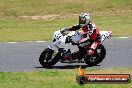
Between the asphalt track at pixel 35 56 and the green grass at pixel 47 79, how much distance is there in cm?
110

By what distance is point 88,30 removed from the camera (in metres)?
14.8

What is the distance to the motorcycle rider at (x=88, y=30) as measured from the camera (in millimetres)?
14602

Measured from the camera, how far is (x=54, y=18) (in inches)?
1182

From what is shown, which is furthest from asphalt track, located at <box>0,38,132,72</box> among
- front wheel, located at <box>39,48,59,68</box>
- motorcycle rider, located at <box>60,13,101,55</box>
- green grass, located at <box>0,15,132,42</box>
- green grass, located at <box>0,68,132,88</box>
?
green grass, located at <box>0,15,132,42</box>

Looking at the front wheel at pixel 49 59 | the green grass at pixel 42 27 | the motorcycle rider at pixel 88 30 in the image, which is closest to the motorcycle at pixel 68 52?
the front wheel at pixel 49 59

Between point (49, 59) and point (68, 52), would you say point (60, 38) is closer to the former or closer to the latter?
point (68, 52)

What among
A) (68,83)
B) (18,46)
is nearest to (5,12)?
(18,46)

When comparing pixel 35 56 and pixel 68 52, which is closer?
pixel 68 52

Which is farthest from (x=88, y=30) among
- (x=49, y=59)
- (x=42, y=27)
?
(x=42, y=27)

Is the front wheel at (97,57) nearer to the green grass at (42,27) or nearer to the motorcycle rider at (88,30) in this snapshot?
the motorcycle rider at (88,30)

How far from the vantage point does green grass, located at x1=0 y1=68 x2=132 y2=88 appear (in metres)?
11.1

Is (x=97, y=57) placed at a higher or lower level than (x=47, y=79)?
lower

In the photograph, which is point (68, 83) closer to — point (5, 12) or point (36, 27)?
point (36, 27)

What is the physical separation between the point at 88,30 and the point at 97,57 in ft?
3.09
